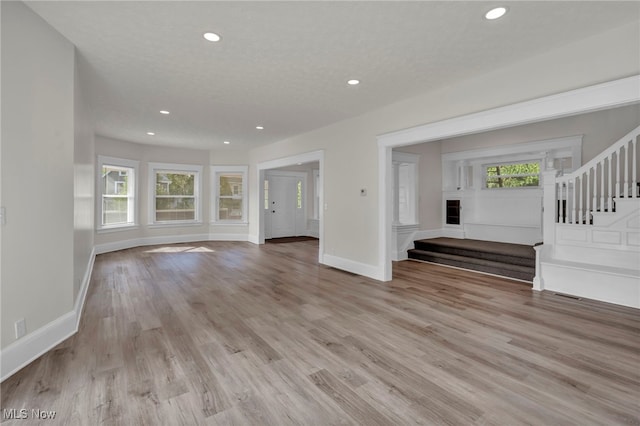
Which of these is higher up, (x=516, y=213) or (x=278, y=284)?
(x=516, y=213)

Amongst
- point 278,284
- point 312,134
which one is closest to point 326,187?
point 312,134

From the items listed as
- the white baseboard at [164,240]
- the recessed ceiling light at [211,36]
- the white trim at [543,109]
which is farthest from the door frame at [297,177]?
the recessed ceiling light at [211,36]

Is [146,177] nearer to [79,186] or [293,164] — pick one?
[293,164]

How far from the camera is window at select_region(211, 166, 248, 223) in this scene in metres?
8.87

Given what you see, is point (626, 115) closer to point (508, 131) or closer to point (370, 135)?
point (508, 131)

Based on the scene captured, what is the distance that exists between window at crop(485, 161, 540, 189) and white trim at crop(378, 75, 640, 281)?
354 centimetres

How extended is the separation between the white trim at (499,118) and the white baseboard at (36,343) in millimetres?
3837

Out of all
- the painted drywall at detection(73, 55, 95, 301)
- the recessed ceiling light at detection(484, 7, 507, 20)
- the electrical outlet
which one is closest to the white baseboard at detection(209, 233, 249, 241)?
the painted drywall at detection(73, 55, 95, 301)

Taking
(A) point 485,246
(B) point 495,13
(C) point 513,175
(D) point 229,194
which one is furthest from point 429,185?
(D) point 229,194

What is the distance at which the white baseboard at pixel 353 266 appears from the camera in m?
4.89

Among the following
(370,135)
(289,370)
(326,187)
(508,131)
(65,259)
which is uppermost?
(508,131)

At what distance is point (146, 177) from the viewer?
7.96 m

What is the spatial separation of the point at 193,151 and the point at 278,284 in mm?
5751

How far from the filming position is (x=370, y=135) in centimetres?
493
